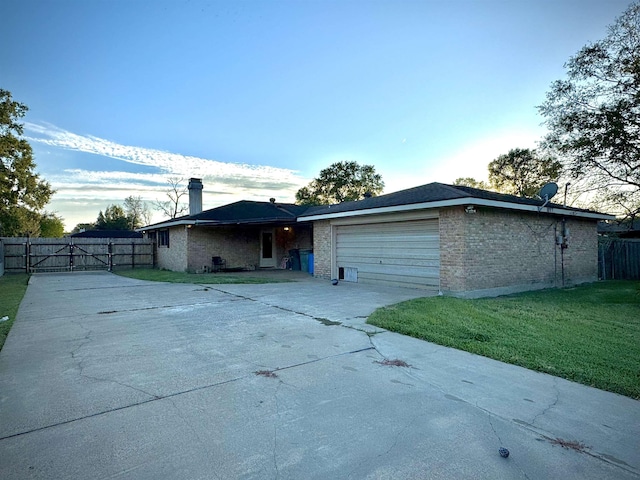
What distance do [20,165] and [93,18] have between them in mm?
14925

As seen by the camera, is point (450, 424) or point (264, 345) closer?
point (450, 424)

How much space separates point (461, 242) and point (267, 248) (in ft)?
41.1

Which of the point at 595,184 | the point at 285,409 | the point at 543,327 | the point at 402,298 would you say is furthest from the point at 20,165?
the point at 595,184

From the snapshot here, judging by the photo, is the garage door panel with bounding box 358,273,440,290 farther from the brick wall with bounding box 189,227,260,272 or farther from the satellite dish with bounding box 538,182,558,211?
the brick wall with bounding box 189,227,260,272

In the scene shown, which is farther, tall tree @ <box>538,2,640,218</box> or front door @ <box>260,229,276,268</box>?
front door @ <box>260,229,276,268</box>

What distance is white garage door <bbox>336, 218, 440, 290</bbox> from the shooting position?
992cm

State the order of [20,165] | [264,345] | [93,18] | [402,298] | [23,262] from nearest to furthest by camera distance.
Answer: [264,345] < [402,298] < [93,18] < [23,262] < [20,165]

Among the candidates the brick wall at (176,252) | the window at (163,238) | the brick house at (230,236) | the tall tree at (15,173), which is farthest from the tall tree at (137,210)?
the brick wall at (176,252)

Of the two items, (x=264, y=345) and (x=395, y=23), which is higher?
(x=395, y=23)

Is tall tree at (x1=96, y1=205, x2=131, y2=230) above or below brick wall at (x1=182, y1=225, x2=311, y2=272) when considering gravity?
above

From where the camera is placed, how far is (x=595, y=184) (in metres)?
10.7

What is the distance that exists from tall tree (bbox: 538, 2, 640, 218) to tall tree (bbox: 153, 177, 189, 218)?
129ft

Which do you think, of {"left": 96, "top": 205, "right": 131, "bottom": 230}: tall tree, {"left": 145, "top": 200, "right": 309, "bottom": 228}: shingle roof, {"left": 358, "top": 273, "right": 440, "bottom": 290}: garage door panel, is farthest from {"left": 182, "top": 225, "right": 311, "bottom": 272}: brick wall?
{"left": 96, "top": 205, "right": 131, "bottom": 230}: tall tree

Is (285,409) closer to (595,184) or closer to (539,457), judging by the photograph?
(539,457)
